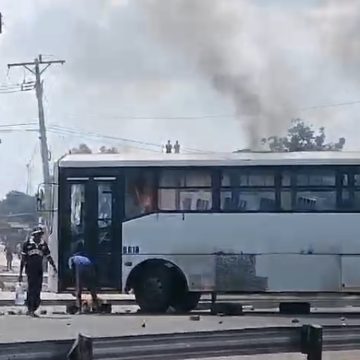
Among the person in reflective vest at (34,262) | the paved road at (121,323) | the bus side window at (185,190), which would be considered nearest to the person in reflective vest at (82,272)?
the person in reflective vest at (34,262)

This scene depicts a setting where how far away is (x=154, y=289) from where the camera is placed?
2100cm

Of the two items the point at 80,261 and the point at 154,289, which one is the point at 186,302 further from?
the point at 80,261

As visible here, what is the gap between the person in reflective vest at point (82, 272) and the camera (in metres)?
20.6

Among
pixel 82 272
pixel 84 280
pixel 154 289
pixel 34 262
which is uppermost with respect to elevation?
pixel 34 262

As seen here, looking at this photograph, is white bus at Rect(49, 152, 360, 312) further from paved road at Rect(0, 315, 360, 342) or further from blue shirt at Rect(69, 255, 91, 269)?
paved road at Rect(0, 315, 360, 342)

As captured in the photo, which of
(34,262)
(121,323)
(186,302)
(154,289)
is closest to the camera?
(121,323)

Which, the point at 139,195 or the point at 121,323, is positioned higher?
the point at 139,195

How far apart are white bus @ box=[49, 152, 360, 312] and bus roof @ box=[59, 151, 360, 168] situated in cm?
2

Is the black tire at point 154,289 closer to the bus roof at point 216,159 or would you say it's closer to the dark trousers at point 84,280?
the dark trousers at point 84,280

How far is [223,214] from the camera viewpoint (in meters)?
21.1

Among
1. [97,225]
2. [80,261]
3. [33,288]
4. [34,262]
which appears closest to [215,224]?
[97,225]

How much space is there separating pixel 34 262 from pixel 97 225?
4.81ft

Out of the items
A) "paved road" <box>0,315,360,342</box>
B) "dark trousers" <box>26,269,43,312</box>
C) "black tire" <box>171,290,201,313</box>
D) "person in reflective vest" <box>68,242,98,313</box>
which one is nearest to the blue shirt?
"person in reflective vest" <box>68,242,98,313</box>

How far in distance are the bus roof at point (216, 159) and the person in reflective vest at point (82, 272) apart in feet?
5.28
